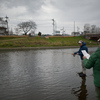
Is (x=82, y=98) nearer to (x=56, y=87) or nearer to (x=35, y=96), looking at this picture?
(x=56, y=87)

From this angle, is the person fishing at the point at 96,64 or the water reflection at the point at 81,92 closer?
the person fishing at the point at 96,64

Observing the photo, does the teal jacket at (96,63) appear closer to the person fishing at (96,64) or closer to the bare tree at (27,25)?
the person fishing at (96,64)

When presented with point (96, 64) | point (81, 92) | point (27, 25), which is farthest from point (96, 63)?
point (27, 25)

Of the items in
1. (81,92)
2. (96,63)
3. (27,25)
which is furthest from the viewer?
(27,25)

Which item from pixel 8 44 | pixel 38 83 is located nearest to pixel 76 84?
pixel 38 83

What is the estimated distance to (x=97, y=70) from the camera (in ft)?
8.98

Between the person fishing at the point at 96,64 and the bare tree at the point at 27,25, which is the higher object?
the bare tree at the point at 27,25

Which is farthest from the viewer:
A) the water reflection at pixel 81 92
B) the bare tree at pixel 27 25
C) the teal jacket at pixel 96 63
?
the bare tree at pixel 27 25

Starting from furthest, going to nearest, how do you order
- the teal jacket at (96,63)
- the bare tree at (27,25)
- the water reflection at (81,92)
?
the bare tree at (27,25) < the water reflection at (81,92) < the teal jacket at (96,63)

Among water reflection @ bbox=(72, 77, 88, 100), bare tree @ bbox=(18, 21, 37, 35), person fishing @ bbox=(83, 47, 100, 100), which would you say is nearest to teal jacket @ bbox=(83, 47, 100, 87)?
person fishing @ bbox=(83, 47, 100, 100)

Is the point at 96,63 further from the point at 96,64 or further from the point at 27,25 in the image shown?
the point at 27,25

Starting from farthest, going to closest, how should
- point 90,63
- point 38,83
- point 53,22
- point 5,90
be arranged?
point 53,22 < point 38,83 < point 5,90 < point 90,63

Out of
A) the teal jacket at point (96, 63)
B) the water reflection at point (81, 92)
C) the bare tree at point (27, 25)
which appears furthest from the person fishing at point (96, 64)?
the bare tree at point (27, 25)

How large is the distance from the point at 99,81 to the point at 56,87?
8.61 feet
